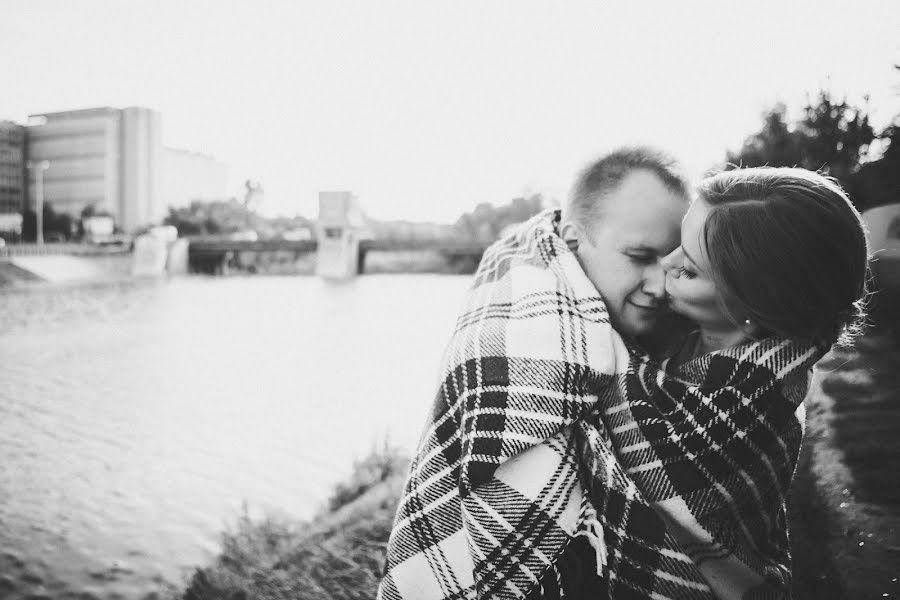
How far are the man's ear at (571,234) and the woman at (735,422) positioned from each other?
48cm

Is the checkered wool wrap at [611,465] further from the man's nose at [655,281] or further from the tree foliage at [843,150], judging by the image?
the tree foliage at [843,150]

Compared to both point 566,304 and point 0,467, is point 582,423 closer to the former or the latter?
point 566,304

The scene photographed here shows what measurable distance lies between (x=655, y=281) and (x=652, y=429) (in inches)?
19.0

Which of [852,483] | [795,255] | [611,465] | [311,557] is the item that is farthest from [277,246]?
[795,255]

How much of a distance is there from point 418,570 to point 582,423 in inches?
20.4

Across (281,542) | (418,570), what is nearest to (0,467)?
(281,542)

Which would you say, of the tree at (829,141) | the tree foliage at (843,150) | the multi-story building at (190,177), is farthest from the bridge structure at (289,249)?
the multi-story building at (190,177)

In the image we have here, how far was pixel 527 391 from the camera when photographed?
1309mm

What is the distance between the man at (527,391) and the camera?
1.30m

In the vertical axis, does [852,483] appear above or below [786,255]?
below

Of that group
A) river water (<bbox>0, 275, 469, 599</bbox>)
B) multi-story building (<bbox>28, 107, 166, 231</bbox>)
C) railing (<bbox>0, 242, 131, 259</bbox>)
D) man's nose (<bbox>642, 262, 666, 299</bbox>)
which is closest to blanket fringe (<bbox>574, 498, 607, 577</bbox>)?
man's nose (<bbox>642, 262, 666, 299</bbox>)

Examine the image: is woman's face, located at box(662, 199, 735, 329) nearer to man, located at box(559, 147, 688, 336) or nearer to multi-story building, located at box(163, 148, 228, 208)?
man, located at box(559, 147, 688, 336)

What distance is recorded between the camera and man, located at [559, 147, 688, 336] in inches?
67.3

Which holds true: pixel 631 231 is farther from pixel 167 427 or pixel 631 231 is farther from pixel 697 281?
pixel 167 427
